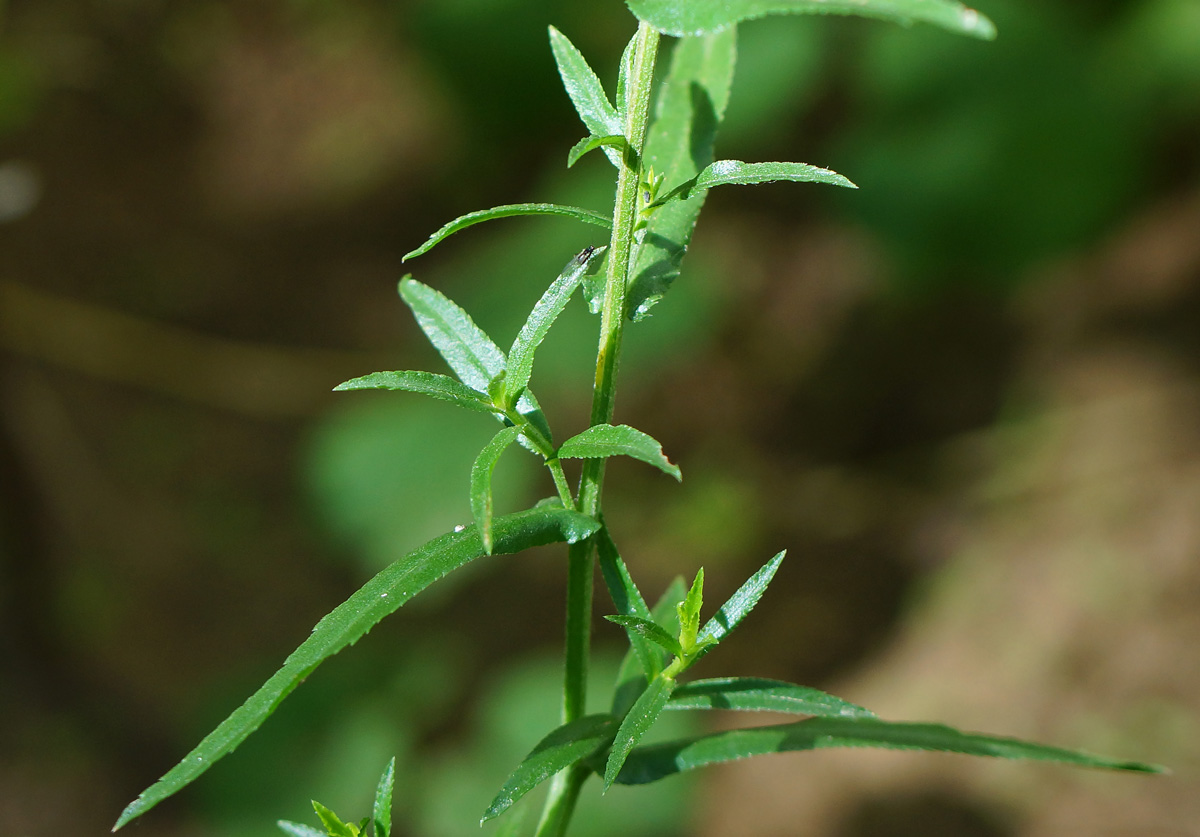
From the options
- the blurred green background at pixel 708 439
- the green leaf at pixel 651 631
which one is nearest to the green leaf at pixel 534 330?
the green leaf at pixel 651 631

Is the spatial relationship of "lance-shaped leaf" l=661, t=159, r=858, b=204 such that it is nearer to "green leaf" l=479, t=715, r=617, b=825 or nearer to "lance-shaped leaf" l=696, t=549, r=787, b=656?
"lance-shaped leaf" l=696, t=549, r=787, b=656

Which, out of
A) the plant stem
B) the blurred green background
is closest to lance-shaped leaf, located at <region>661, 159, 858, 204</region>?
the plant stem

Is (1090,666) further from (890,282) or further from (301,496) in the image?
(301,496)

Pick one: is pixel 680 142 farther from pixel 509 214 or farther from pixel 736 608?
pixel 736 608

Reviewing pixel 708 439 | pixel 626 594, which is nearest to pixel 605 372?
pixel 626 594

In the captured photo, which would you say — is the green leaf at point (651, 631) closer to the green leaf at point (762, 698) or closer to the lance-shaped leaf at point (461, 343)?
the green leaf at point (762, 698)

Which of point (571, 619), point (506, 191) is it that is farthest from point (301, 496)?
point (571, 619)
